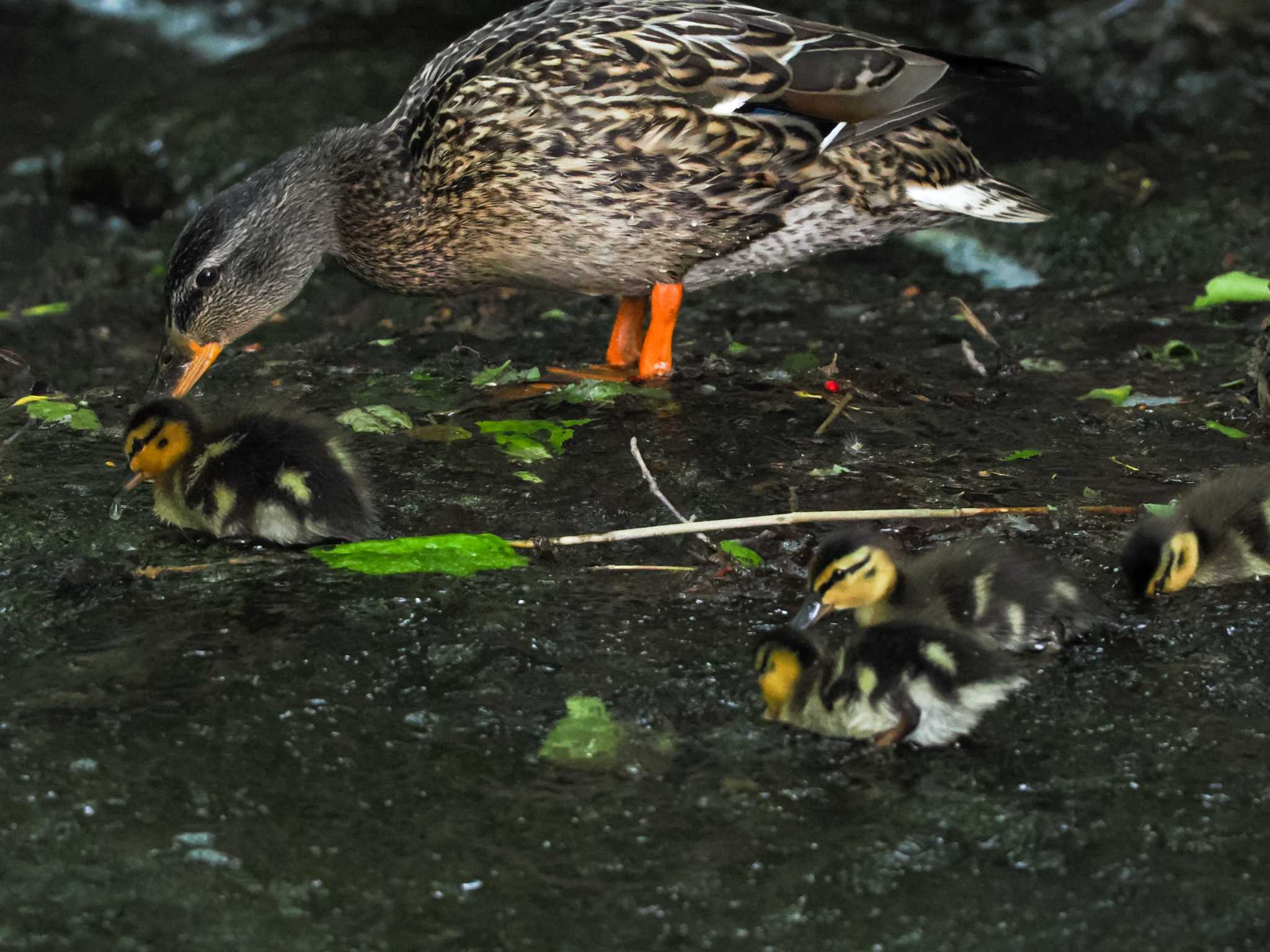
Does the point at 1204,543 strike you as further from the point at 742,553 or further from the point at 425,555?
the point at 425,555

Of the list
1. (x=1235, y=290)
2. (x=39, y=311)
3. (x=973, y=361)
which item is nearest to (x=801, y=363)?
(x=973, y=361)

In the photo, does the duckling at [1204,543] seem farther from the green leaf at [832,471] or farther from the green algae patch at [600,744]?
the green algae patch at [600,744]

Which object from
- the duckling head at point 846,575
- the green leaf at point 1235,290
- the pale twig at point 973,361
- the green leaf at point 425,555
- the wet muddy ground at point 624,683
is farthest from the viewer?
the green leaf at point 1235,290

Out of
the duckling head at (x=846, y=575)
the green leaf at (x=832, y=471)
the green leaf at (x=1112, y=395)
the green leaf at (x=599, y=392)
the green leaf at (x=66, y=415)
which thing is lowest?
the green leaf at (x=1112, y=395)

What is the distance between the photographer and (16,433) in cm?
418

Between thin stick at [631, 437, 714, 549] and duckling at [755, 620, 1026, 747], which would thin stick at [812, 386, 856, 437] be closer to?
thin stick at [631, 437, 714, 549]

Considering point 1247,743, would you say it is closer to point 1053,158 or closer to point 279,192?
point 279,192

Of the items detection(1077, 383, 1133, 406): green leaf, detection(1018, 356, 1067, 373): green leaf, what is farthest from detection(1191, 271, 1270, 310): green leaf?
detection(1077, 383, 1133, 406): green leaf

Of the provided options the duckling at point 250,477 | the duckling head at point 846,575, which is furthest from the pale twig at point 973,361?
the duckling at point 250,477

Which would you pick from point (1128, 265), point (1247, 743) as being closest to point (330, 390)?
point (1247, 743)

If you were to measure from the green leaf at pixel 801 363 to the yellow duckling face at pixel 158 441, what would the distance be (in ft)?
7.00

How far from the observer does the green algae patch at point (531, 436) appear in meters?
4.27

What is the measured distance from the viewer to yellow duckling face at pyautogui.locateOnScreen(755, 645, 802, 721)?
2760 millimetres

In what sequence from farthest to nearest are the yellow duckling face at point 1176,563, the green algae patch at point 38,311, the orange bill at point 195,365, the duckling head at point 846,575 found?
the green algae patch at point 38,311
the orange bill at point 195,365
the yellow duckling face at point 1176,563
the duckling head at point 846,575
